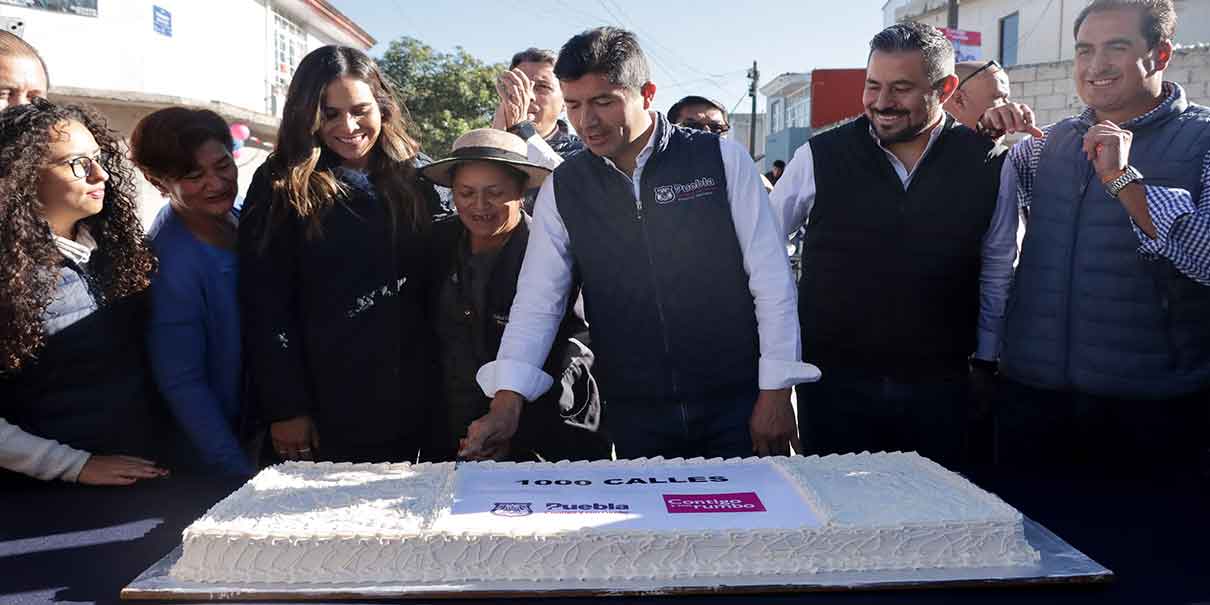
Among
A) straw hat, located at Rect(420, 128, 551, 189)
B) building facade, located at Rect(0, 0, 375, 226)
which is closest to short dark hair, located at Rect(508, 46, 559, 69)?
straw hat, located at Rect(420, 128, 551, 189)

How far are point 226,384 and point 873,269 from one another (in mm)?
1787

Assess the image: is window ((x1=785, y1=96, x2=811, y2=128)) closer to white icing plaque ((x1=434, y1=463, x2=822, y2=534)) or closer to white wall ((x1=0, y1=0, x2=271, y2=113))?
white wall ((x1=0, y1=0, x2=271, y2=113))

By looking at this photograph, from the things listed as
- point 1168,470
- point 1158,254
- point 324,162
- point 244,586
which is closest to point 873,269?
point 1158,254

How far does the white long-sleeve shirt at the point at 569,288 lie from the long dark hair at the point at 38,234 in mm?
879

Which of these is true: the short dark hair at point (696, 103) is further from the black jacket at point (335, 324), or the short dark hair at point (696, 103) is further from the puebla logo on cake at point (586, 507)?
the puebla logo on cake at point (586, 507)

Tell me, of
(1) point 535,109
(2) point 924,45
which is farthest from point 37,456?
(1) point 535,109

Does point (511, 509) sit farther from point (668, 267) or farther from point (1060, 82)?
point (1060, 82)

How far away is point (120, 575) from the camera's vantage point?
4.67 feet

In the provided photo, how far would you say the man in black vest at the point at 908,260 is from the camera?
7.94ft

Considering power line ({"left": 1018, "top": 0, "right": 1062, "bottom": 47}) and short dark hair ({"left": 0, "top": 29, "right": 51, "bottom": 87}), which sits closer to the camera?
short dark hair ({"left": 0, "top": 29, "right": 51, "bottom": 87})

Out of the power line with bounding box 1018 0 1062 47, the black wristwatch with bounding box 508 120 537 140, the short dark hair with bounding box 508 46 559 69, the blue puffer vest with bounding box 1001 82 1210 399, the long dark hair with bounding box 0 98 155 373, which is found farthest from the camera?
the power line with bounding box 1018 0 1062 47

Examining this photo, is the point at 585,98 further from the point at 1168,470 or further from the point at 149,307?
the point at 1168,470

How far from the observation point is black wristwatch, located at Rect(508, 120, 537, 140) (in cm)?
330

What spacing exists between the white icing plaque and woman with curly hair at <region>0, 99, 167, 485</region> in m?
0.84
